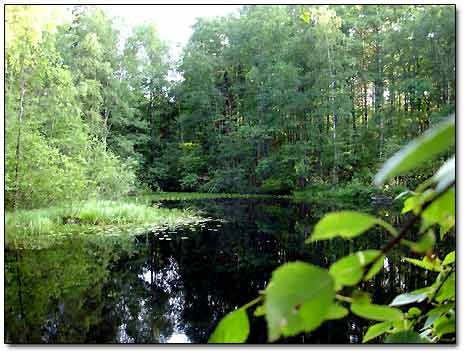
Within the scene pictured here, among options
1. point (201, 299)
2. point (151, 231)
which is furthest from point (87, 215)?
point (201, 299)

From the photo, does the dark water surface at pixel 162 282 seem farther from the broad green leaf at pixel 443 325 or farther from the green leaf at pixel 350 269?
the green leaf at pixel 350 269

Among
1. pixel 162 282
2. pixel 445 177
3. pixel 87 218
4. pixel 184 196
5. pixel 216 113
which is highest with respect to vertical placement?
pixel 216 113

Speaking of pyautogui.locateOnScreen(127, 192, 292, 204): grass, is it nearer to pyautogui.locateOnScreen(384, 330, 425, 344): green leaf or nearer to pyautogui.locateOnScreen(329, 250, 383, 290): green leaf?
pyautogui.locateOnScreen(384, 330, 425, 344): green leaf

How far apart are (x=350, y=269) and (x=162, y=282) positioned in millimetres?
2600

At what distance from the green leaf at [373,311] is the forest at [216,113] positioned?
2308mm

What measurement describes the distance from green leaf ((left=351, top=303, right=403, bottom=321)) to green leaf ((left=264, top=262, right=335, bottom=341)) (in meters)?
0.08

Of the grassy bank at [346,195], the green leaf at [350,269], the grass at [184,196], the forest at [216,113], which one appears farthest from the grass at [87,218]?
the green leaf at [350,269]

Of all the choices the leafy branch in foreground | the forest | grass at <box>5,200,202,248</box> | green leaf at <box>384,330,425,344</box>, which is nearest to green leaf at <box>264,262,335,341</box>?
the leafy branch in foreground

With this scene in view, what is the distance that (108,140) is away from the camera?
4434mm

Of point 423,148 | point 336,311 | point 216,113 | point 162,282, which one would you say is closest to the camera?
point 423,148

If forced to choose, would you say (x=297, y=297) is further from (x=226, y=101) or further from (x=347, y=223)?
(x=226, y=101)

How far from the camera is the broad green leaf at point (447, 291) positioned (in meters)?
0.33

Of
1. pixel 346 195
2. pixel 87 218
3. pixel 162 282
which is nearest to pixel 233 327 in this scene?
pixel 162 282

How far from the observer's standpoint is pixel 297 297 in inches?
6.3
